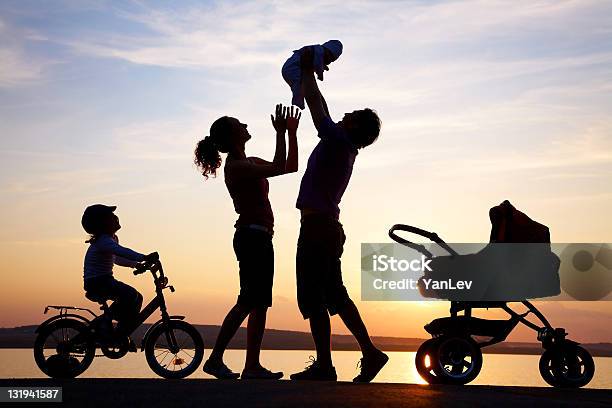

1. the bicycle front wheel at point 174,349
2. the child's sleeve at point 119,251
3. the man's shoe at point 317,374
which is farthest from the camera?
the child's sleeve at point 119,251

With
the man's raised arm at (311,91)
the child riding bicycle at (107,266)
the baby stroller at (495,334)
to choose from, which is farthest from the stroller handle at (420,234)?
the child riding bicycle at (107,266)

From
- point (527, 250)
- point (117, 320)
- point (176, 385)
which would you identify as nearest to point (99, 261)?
point (117, 320)

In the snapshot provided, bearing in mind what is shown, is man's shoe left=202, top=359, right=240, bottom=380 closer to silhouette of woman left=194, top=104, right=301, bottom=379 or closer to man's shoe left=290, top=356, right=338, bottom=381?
silhouette of woman left=194, top=104, right=301, bottom=379

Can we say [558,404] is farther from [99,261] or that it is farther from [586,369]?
[99,261]

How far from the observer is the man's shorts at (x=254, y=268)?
8969 mm

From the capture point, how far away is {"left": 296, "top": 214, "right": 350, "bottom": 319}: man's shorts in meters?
8.57

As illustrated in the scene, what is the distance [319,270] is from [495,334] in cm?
225

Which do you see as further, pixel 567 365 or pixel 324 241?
pixel 567 365

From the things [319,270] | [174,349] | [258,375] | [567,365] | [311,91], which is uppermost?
[311,91]

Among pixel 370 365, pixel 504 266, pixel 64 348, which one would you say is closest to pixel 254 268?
pixel 370 365

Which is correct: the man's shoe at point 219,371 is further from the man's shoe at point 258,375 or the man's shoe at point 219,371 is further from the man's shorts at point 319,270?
the man's shorts at point 319,270

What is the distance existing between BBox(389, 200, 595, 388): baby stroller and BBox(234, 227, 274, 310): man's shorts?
1.70m

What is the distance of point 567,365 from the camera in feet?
32.6

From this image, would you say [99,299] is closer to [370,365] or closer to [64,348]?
[64,348]
